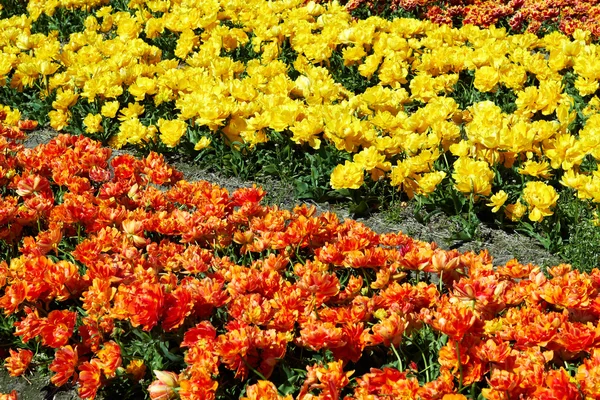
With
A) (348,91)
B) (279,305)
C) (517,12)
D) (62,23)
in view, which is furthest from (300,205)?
(62,23)

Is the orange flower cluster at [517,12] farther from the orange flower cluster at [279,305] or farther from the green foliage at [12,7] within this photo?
the orange flower cluster at [279,305]

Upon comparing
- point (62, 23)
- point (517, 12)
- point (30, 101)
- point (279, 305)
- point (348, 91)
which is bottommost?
point (30, 101)

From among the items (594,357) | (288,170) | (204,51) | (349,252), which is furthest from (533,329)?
(204,51)

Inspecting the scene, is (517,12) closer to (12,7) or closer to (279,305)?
(279,305)

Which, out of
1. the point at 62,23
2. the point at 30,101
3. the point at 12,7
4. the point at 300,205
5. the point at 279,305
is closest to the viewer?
the point at 279,305

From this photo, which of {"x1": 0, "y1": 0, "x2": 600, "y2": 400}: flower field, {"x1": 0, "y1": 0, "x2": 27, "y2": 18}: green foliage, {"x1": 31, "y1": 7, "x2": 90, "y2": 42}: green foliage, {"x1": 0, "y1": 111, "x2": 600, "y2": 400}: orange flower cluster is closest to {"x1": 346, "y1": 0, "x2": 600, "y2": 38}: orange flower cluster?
{"x1": 0, "y1": 0, "x2": 600, "y2": 400}: flower field

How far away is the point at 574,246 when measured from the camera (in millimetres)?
3799

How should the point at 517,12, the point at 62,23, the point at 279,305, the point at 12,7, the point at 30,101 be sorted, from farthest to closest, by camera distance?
1. the point at 12,7
2. the point at 62,23
3. the point at 517,12
4. the point at 30,101
5. the point at 279,305

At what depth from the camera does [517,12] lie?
6.97m

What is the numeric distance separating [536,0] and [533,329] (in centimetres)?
573

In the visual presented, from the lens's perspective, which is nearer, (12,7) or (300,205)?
(300,205)

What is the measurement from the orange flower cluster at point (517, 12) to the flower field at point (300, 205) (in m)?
0.03

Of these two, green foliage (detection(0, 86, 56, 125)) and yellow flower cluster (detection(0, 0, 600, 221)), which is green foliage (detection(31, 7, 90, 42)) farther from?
green foliage (detection(0, 86, 56, 125))

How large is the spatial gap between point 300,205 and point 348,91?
133 centimetres
